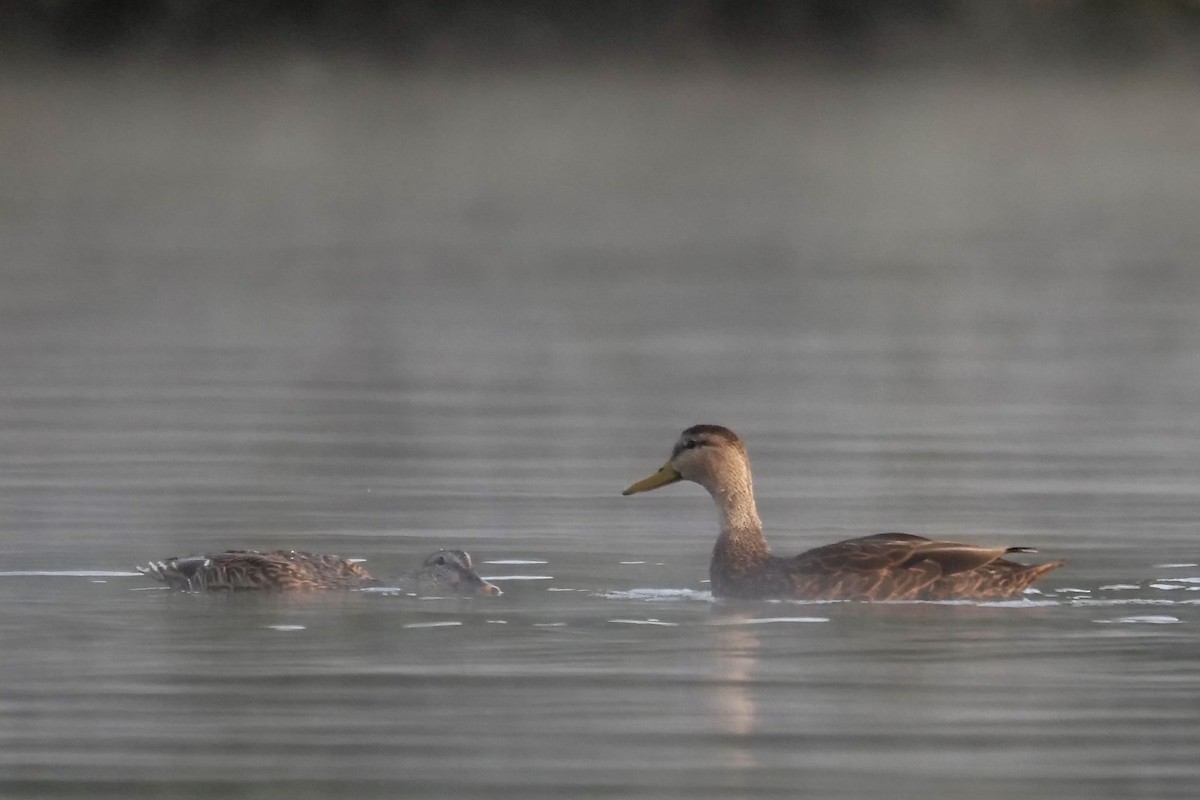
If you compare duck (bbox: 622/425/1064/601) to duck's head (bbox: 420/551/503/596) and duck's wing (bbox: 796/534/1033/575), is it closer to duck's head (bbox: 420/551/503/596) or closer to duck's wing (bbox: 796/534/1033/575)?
duck's wing (bbox: 796/534/1033/575)

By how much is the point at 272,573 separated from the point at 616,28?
7155 cm

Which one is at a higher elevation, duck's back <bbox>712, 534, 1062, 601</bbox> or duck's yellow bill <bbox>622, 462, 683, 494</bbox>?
Result: duck's yellow bill <bbox>622, 462, 683, 494</bbox>

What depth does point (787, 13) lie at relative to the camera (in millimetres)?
79812

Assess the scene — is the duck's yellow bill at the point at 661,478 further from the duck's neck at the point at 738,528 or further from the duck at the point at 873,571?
the duck at the point at 873,571

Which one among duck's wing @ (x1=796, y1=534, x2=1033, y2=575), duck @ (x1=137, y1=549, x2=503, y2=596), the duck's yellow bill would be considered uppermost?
the duck's yellow bill

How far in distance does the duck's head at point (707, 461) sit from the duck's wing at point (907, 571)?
726mm

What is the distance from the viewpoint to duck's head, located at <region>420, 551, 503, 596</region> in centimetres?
1212

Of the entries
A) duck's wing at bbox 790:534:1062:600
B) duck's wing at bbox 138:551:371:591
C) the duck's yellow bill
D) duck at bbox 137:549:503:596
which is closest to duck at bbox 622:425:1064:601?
duck's wing at bbox 790:534:1062:600

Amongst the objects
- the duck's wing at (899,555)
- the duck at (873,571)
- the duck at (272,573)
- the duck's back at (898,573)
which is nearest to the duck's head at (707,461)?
the duck at (873,571)

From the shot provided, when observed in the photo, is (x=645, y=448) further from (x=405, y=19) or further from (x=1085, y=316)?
(x=405, y=19)

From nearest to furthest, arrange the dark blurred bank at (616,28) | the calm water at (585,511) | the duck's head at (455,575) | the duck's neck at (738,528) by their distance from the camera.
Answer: the calm water at (585,511)
the duck's head at (455,575)
the duck's neck at (738,528)
the dark blurred bank at (616,28)

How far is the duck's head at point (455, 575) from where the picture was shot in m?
12.1

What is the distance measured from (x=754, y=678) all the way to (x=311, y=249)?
38.3m

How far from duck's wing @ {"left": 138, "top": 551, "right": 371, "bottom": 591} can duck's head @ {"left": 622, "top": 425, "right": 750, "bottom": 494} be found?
1157mm
